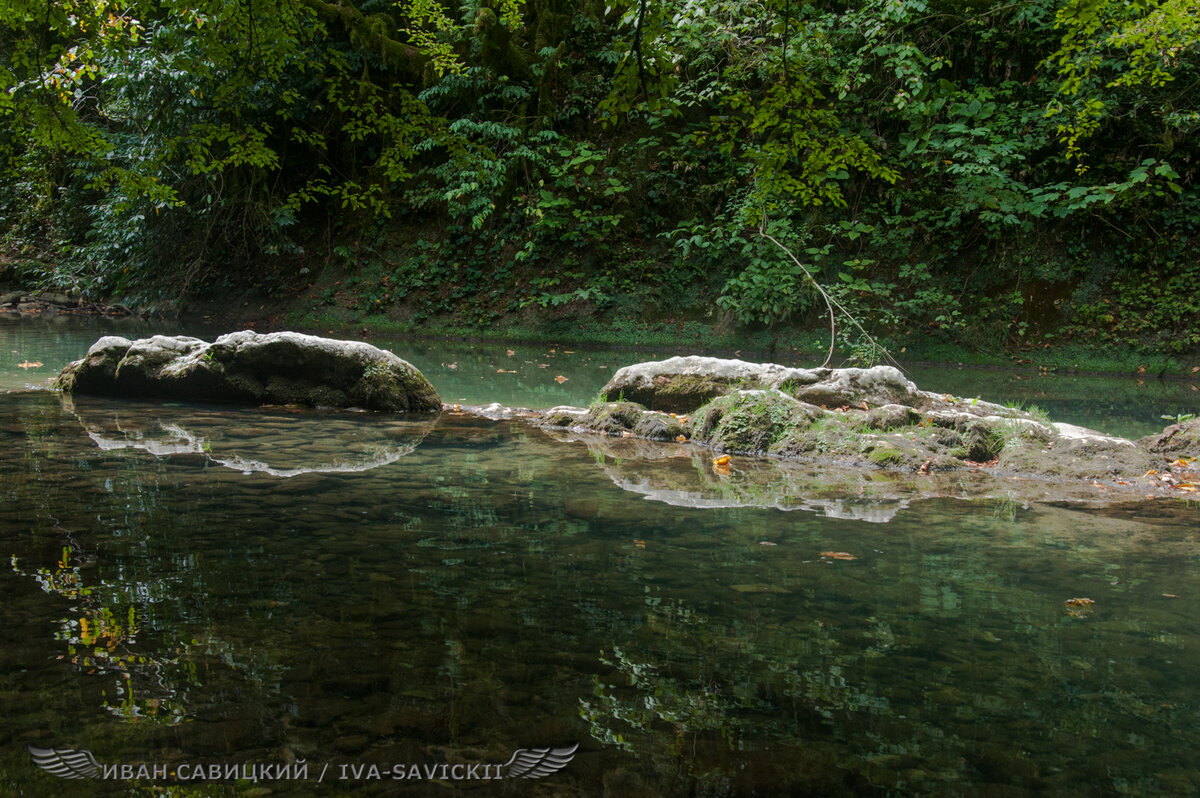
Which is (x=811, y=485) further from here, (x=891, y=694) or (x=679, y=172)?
(x=679, y=172)

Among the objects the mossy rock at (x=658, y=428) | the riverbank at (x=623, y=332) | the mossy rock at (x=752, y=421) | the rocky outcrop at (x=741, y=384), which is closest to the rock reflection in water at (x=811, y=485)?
the mossy rock at (x=752, y=421)

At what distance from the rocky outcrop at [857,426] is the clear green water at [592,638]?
1.04 m

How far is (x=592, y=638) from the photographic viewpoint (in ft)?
8.37

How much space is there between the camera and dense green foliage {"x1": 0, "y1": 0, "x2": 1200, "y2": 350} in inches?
405

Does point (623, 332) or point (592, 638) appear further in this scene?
point (623, 332)

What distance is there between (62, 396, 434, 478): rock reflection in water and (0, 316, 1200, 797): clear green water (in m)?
0.63

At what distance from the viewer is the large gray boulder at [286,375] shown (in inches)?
293

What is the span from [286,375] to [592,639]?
236 inches

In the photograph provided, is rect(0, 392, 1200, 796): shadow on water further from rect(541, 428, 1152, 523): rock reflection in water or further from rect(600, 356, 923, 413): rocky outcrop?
rect(600, 356, 923, 413): rocky outcrop

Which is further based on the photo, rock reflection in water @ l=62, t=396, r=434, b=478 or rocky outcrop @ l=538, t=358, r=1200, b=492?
rocky outcrop @ l=538, t=358, r=1200, b=492

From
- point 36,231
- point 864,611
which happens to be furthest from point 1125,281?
point 36,231

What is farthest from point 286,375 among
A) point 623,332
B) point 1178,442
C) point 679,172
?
point 679,172

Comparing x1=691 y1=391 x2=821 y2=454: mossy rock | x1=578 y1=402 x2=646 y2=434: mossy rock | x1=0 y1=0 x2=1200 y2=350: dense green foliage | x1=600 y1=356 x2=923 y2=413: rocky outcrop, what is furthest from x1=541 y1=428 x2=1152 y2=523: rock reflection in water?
x1=0 y1=0 x2=1200 y2=350: dense green foliage

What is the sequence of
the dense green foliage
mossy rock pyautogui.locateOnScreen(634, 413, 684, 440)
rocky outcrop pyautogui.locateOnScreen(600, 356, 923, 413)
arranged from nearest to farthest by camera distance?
mossy rock pyautogui.locateOnScreen(634, 413, 684, 440) → rocky outcrop pyautogui.locateOnScreen(600, 356, 923, 413) → the dense green foliage
